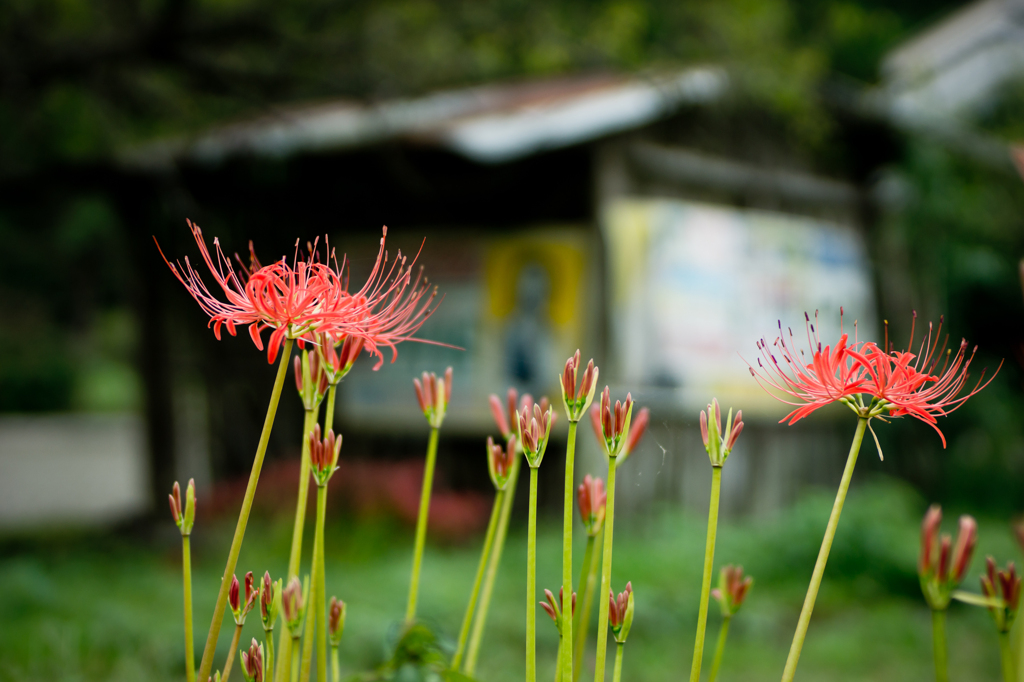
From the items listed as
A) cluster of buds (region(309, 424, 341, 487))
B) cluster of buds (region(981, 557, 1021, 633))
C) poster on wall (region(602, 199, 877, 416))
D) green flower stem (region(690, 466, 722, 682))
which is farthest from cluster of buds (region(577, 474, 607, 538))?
poster on wall (region(602, 199, 877, 416))

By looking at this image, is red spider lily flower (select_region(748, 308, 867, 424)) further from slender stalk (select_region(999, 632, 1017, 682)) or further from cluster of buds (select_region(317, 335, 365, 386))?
cluster of buds (select_region(317, 335, 365, 386))

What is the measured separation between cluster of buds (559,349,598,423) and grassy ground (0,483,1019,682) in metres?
2.39

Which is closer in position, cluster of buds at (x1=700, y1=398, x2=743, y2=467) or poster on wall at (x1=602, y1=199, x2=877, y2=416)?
cluster of buds at (x1=700, y1=398, x2=743, y2=467)

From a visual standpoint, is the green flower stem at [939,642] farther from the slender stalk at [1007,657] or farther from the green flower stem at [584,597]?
the green flower stem at [584,597]

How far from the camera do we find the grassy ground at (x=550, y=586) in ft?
11.6

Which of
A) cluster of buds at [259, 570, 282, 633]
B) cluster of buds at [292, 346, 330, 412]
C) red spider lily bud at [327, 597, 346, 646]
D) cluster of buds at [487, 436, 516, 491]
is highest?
cluster of buds at [292, 346, 330, 412]

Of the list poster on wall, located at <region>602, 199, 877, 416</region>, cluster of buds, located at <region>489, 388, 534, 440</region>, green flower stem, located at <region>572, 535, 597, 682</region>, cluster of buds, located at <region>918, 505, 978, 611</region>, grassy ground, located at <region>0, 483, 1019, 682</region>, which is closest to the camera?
cluster of buds, located at <region>918, 505, 978, 611</region>

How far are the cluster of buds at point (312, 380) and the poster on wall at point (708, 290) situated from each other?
514cm

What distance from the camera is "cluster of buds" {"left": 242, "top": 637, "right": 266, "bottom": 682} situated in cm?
87

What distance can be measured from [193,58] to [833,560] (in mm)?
5142

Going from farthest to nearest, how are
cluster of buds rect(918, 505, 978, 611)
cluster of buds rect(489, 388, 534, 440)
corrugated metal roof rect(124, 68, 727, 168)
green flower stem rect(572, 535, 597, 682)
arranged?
corrugated metal roof rect(124, 68, 727, 168) < green flower stem rect(572, 535, 597, 682) < cluster of buds rect(489, 388, 534, 440) < cluster of buds rect(918, 505, 978, 611)

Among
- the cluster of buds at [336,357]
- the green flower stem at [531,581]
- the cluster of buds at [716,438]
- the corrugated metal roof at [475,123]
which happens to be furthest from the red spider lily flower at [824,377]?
the corrugated metal roof at [475,123]

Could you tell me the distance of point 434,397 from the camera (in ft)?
3.34

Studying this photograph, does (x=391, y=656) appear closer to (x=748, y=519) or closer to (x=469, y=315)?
(x=469, y=315)
